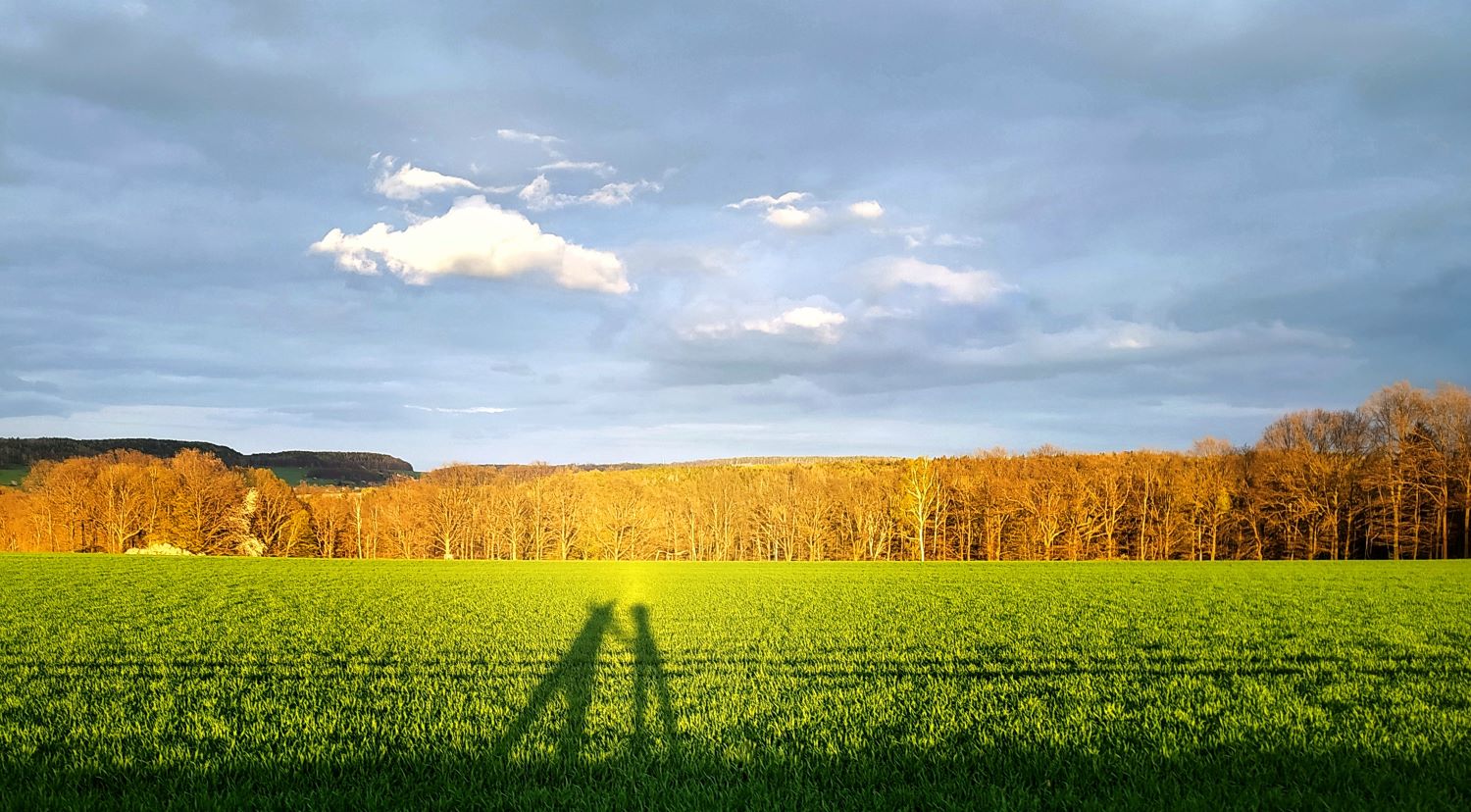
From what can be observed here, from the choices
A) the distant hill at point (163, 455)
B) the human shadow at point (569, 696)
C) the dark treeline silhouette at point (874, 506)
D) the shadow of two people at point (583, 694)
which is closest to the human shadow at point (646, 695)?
the shadow of two people at point (583, 694)

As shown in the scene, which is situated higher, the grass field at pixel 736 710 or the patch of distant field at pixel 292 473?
the grass field at pixel 736 710

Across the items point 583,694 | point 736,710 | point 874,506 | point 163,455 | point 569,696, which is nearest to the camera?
point 736,710

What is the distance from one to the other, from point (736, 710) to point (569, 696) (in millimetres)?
2534

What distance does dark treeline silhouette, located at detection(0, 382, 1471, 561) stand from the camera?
248ft

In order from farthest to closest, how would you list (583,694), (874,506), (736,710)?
(874,506)
(583,694)
(736,710)

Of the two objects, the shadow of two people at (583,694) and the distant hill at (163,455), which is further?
the distant hill at (163,455)

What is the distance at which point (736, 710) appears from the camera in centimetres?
988

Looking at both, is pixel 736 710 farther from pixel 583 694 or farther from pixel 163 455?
pixel 163 455

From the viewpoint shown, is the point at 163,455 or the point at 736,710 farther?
the point at 163,455

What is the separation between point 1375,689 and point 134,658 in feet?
66.0

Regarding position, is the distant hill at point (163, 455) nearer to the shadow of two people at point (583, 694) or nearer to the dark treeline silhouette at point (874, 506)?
the dark treeline silhouette at point (874, 506)

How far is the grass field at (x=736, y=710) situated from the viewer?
274 inches

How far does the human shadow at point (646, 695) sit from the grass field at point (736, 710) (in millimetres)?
56

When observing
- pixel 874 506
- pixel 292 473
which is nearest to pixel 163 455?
pixel 292 473
